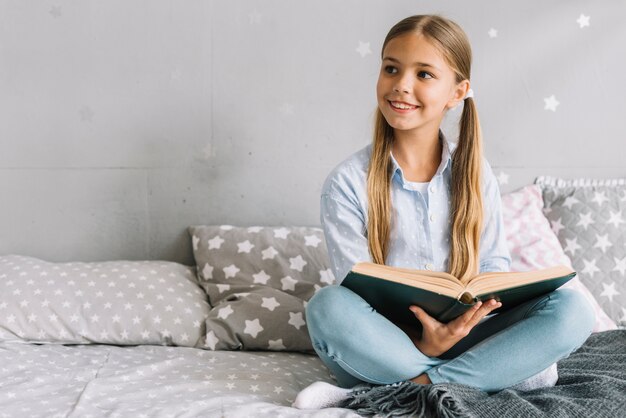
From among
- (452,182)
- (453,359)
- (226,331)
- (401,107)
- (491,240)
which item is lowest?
(226,331)

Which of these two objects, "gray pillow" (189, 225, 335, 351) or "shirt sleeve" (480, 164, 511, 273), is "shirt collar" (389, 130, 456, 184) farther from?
"gray pillow" (189, 225, 335, 351)

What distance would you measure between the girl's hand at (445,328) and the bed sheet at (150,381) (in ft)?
A: 0.74

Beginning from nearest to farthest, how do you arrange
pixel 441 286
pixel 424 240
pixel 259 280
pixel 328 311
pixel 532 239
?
pixel 441 286 → pixel 328 311 → pixel 424 240 → pixel 259 280 → pixel 532 239

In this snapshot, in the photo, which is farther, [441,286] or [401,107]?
[401,107]

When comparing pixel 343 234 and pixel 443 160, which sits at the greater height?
pixel 443 160

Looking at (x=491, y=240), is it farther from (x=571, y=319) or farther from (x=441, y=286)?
(x=441, y=286)

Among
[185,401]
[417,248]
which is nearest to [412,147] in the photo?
[417,248]

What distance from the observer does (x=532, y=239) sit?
6.81ft

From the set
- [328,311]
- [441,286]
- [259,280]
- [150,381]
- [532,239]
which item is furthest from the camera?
[532,239]

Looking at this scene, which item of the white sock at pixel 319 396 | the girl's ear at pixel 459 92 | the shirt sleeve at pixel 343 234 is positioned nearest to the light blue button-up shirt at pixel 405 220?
the shirt sleeve at pixel 343 234

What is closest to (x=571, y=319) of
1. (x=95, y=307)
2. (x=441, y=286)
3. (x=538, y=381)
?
(x=538, y=381)

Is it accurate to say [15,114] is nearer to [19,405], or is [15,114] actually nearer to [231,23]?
[231,23]

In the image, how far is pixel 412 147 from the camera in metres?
1.73

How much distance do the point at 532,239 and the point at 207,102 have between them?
0.94m
